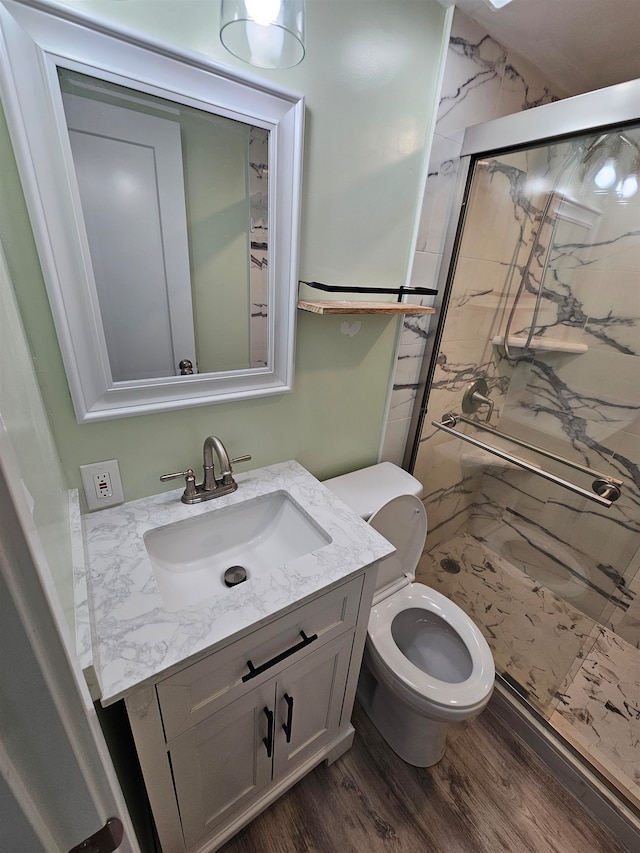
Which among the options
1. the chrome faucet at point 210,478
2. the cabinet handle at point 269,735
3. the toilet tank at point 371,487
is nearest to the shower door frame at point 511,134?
the toilet tank at point 371,487

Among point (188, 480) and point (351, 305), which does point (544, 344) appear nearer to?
point (351, 305)

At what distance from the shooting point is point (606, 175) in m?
1.35

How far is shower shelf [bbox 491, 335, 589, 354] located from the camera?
1.63m

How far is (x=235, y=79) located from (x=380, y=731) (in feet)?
6.72

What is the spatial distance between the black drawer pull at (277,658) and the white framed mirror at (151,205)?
2.20 ft

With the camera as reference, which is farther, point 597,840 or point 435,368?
point 435,368

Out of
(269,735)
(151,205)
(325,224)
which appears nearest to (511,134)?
(325,224)

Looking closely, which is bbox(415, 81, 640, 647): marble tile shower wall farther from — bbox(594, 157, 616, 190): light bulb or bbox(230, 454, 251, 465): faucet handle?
bbox(230, 454, 251, 465): faucet handle

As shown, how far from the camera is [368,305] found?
1.14m

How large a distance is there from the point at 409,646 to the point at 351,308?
4.18ft

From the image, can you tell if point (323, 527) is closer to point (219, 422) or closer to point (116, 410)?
point (219, 422)

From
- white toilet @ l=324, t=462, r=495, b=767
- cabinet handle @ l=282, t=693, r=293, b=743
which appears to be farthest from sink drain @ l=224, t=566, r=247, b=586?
white toilet @ l=324, t=462, r=495, b=767

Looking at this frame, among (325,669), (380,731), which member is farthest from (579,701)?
(325,669)

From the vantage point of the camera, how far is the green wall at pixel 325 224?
0.79 m
